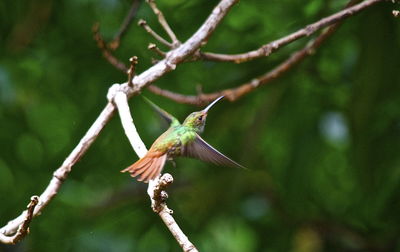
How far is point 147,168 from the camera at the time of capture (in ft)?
5.64

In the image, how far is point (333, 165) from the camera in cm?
406

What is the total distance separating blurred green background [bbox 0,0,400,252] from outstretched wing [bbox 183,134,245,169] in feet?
3.96

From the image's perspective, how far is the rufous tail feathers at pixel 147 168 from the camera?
1654 mm

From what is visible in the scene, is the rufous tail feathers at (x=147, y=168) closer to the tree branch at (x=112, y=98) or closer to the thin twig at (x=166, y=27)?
the tree branch at (x=112, y=98)

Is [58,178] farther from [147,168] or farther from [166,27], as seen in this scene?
[166,27]

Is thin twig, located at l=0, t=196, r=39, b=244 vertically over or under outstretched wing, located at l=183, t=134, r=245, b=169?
over

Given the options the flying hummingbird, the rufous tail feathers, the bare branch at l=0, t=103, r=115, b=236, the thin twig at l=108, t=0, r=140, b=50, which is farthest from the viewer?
the thin twig at l=108, t=0, r=140, b=50

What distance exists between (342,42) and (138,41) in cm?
111

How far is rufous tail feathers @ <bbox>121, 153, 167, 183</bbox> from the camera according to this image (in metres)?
1.65

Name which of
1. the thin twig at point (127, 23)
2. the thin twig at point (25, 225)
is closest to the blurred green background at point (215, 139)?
the thin twig at point (127, 23)

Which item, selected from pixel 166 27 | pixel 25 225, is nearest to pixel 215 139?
pixel 166 27

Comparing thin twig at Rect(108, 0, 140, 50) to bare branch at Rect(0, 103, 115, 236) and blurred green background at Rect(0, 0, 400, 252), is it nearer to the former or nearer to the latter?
blurred green background at Rect(0, 0, 400, 252)

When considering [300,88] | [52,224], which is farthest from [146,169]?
[52,224]

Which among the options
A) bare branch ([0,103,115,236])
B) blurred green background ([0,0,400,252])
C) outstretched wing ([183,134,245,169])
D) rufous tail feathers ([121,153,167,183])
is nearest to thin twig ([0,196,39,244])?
bare branch ([0,103,115,236])
